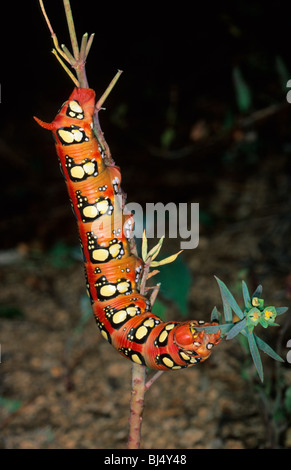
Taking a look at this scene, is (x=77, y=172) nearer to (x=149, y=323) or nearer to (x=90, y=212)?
(x=90, y=212)

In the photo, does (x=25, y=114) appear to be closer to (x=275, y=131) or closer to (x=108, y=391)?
(x=275, y=131)

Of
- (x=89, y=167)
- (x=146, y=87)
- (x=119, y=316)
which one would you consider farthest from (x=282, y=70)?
(x=119, y=316)

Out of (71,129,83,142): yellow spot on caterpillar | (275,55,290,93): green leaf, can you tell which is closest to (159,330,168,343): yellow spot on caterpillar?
(71,129,83,142): yellow spot on caterpillar

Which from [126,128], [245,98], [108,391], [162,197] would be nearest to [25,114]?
[126,128]

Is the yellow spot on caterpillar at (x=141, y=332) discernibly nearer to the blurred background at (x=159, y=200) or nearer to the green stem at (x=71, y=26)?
the blurred background at (x=159, y=200)

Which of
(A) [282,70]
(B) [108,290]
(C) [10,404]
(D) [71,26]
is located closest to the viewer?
(D) [71,26]

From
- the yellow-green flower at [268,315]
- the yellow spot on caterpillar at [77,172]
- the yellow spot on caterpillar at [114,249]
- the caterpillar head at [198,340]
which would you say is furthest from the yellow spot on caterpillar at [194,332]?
the yellow spot on caterpillar at [77,172]

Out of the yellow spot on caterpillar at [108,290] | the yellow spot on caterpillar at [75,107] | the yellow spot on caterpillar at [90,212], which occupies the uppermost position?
the yellow spot on caterpillar at [75,107]
